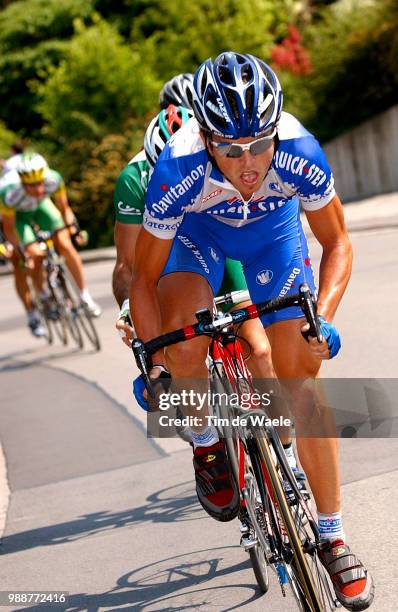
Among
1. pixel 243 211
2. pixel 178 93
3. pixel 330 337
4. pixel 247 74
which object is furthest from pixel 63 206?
pixel 330 337

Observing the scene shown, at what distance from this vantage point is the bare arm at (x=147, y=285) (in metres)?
4.55

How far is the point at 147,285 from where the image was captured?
4.60 metres

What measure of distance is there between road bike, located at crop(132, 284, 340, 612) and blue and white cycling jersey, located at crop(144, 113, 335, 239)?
469mm

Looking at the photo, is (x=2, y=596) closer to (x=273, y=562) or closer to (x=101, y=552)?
(x=101, y=552)

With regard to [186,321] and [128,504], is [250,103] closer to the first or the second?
[186,321]

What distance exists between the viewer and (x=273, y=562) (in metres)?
4.27

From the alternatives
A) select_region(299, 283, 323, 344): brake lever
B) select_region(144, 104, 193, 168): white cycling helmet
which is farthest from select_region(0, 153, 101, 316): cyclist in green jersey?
select_region(299, 283, 323, 344): brake lever

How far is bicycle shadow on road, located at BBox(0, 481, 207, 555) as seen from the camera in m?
6.05

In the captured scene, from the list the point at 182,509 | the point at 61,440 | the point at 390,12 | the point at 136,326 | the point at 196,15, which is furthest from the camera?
the point at 196,15

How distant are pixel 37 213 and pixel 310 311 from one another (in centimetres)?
913

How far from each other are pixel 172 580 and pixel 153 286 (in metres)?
1.38

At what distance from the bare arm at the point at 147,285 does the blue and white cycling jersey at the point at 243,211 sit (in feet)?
0.18

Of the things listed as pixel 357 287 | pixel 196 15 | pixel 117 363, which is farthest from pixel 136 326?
pixel 196 15

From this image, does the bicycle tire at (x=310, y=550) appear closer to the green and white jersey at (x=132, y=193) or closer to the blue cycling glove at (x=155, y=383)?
the blue cycling glove at (x=155, y=383)
